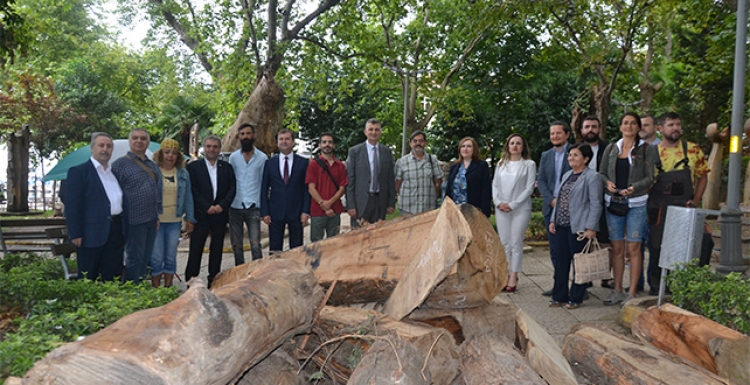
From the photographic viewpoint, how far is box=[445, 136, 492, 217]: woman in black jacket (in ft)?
21.2

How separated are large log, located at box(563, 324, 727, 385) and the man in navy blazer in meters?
3.69

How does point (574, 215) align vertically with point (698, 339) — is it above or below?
above

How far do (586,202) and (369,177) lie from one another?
260 cm

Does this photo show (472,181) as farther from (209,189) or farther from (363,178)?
(209,189)

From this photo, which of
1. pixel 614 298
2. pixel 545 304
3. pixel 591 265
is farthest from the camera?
pixel 545 304

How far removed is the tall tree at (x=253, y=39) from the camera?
10797mm

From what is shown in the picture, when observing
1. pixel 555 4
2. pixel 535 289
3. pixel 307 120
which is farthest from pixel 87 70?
pixel 535 289

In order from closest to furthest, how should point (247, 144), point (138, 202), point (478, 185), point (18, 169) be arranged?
point (138, 202)
point (478, 185)
point (247, 144)
point (18, 169)

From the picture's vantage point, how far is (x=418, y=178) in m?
6.80

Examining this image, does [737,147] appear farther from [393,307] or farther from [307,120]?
[307,120]

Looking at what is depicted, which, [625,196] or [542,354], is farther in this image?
[625,196]

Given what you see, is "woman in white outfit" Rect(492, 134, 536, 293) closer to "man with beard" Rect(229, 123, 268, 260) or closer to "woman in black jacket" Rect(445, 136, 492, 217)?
"woman in black jacket" Rect(445, 136, 492, 217)

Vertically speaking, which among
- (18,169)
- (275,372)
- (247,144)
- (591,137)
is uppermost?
(591,137)

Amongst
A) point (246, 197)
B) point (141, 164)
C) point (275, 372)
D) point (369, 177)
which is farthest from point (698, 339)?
point (141, 164)
